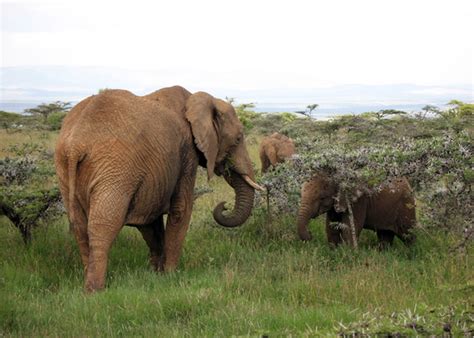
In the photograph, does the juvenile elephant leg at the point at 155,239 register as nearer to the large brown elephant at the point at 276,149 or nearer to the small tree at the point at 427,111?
the large brown elephant at the point at 276,149

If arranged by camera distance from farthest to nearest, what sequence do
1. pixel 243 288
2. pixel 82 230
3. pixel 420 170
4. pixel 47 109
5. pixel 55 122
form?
1. pixel 47 109
2. pixel 55 122
3. pixel 420 170
4. pixel 82 230
5. pixel 243 288

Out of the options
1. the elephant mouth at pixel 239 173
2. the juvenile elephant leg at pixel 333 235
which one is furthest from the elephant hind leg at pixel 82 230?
the juvenile elephant leg at pixel 333 235

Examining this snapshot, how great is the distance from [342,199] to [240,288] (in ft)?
8.24

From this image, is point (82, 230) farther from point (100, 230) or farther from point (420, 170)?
point (420, 170)

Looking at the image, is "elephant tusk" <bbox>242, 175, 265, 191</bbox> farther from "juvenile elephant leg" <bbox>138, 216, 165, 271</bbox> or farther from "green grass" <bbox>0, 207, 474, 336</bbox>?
"juvenile elephant leg" <bbox>138, 216, 165, 271</bbox>

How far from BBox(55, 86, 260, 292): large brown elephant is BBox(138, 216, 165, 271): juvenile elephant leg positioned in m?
0.01

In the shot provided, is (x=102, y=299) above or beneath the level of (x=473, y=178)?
beneath

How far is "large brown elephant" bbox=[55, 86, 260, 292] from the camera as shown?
668 centimetres

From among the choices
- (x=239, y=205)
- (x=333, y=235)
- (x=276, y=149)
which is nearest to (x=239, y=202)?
(x=239, y=205)

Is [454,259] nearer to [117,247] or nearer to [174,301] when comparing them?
[174,301]

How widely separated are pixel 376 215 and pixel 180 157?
324 cm

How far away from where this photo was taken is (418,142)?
7.62 metres

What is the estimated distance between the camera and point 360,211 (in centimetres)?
920

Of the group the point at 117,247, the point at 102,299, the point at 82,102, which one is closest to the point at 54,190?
the point at 117,247
